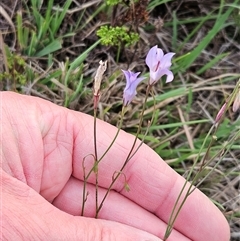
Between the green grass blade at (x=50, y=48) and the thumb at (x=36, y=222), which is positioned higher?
the green grass blade at (x=50, y=48)

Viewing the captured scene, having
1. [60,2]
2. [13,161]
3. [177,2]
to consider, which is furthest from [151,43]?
[13,161]

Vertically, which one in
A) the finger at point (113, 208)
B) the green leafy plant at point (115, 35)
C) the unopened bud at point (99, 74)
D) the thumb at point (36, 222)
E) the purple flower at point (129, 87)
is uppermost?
the unopened bud at point (99, 74)

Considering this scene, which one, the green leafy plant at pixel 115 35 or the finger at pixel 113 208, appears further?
the green leafy plant at pixel 115 35

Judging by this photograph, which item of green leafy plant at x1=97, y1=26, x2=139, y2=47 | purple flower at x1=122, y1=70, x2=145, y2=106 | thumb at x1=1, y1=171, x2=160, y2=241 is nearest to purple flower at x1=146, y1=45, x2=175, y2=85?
purple flower at x1=122, y1=70, x2=145, y2=106

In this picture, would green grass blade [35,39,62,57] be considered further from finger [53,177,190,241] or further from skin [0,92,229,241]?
finger [53,177,190,241]

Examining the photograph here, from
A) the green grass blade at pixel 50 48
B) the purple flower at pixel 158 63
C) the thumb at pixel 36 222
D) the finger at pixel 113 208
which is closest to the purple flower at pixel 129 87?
the purple flower at pixel 158 63

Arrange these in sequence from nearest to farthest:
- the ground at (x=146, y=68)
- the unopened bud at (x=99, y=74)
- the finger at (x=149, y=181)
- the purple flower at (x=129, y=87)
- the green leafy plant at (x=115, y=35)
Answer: the unopened bud at (x=99, y=74), the purple flower at (x=129, y=87), the finger at (x=149, y=181), the green leafy plant at (x=115, y=35), the ground at (x=146, y=68)

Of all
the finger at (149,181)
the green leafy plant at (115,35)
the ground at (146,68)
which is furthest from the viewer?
the ground at (146,68)

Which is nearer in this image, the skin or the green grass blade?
the skin

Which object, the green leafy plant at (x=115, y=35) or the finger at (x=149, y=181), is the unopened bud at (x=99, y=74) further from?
the green leafy plant at (x=115, y=35)
